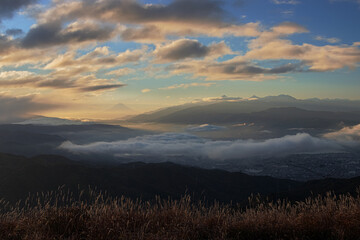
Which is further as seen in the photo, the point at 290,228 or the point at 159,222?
the point at 159,222

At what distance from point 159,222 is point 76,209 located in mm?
2155

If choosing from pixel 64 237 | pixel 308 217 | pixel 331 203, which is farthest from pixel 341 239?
pixel 64 237

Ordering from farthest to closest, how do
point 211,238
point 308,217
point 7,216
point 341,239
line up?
point 7,216, point 308,217, point 211,238, point 341,239

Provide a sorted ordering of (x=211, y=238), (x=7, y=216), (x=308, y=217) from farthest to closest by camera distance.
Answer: (x=7, y=216), (x=308, y=217), (x=211, y=238)

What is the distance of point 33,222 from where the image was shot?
743 centimetres

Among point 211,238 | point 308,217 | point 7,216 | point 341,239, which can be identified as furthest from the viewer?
point 7,216

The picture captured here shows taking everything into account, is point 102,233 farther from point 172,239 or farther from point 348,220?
point 348,220

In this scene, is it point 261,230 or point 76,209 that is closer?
point 261,230

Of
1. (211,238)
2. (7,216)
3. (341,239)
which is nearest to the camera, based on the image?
A: (341,239)

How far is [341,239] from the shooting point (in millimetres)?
6121

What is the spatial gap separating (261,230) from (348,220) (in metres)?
2.09

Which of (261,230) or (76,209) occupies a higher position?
(76,209)

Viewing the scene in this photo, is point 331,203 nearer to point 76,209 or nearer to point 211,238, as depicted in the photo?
point 211,238

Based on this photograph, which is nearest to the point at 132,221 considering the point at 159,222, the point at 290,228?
the point at 159,222
